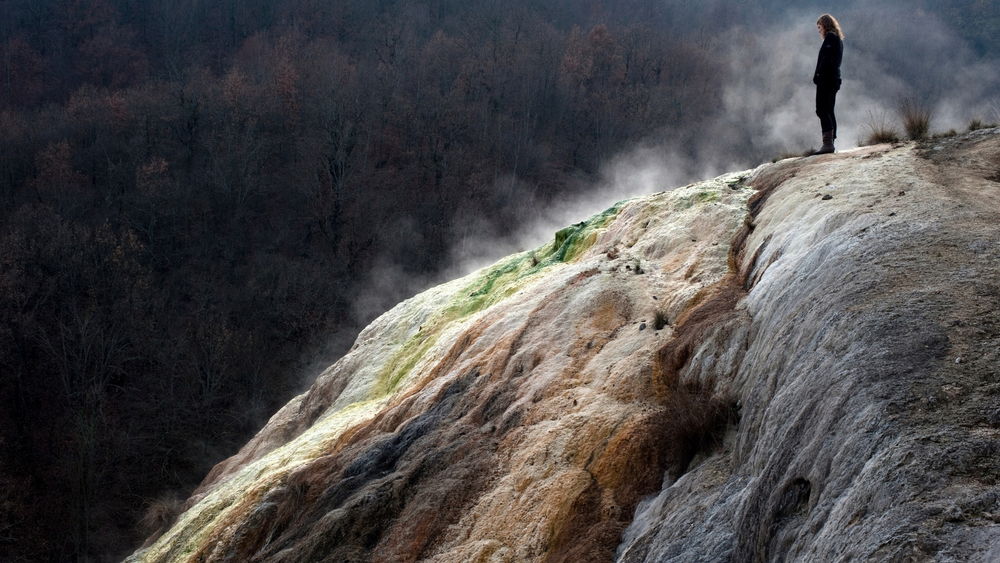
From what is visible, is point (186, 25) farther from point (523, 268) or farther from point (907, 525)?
point (907, 525)

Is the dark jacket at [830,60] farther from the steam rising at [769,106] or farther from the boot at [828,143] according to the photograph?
the steam rising at [769,106]

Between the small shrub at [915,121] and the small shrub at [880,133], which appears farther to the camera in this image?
the small shrub at [880,133]

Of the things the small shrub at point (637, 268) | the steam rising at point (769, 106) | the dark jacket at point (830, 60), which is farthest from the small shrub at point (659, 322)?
the steam rising at point (769, 106)

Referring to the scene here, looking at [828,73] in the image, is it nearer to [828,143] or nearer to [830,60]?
[830,60]

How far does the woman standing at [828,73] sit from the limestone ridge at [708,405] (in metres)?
0.51

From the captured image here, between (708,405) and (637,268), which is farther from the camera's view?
(637,268)

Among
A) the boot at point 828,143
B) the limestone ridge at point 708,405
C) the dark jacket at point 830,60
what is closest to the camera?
the limestone ridge at point 708,405

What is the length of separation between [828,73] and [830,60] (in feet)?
0.46

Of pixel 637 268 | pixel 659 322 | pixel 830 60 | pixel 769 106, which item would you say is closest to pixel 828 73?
pixel 830 60

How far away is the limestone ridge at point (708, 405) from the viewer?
11.5 ft

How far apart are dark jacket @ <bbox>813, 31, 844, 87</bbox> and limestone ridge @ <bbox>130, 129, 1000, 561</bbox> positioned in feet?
3.12

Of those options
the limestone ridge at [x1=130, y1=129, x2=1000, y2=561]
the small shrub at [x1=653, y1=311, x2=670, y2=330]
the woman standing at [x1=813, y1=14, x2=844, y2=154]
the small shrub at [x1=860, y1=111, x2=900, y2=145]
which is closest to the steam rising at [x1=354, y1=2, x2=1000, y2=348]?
the small shrub at [x1=860, y1=111, x2=900, y2=145]

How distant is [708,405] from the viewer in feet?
17.9

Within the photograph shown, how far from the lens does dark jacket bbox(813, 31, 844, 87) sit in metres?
8.73
